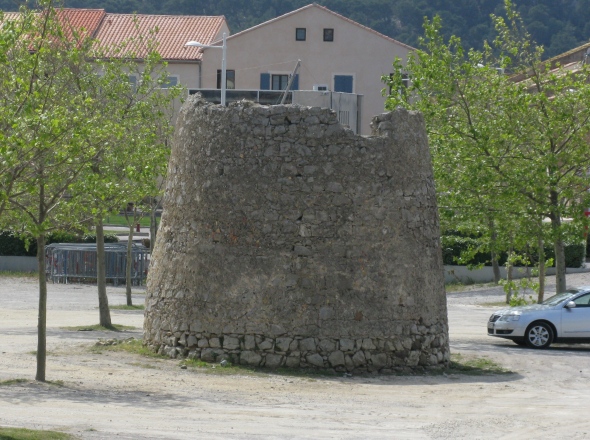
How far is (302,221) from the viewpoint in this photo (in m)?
15.8

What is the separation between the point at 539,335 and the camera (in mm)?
21688

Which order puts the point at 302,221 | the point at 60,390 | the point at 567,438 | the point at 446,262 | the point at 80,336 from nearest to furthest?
1. the point at 567,438
2. the point at 60,390
3. the point at 302,221
4. the point at 80,336
5. the point at 446,262

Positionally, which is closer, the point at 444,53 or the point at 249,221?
the point at 249,221

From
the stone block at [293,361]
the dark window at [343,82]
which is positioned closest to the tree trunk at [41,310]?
the stone block at [293,361]

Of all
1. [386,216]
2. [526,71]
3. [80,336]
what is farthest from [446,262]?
[386,216]

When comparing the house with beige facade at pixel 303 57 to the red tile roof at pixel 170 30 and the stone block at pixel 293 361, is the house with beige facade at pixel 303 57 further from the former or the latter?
the stone block at pixel 293 361

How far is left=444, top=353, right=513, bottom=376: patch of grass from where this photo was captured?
17.3 meters

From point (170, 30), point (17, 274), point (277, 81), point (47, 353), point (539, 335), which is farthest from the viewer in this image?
point (170, 30)

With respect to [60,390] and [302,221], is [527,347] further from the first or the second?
[60,390]

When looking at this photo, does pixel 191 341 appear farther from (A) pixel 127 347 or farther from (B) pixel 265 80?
(B) pixel 265 80

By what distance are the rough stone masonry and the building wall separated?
4090 centimetres

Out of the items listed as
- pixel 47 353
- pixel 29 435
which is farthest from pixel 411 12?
pixel 29 435

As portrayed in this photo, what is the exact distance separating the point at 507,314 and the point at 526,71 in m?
5.93

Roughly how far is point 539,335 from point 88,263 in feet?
69.3
